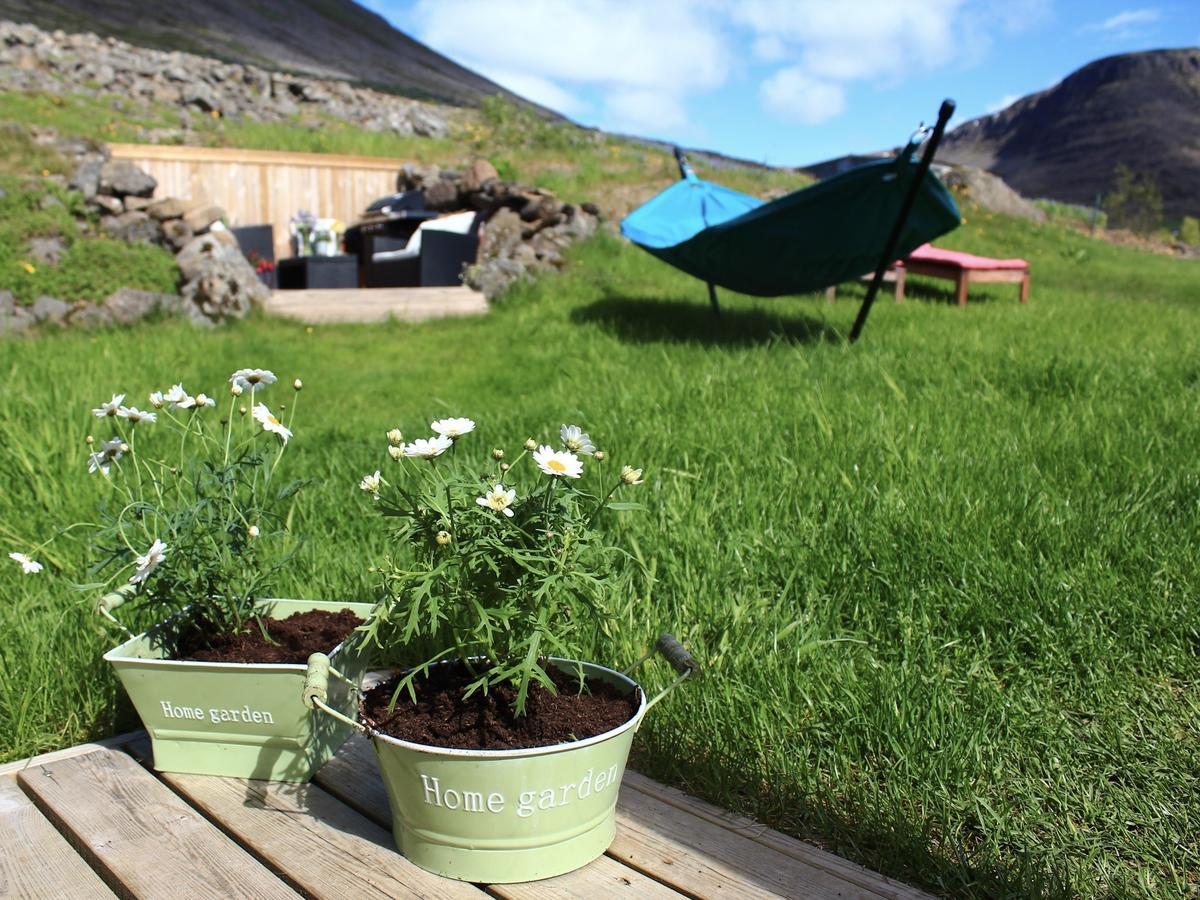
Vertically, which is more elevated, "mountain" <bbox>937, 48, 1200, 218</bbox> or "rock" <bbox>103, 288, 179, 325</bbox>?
"mountain" <bbox>937, 48, 1200, 218</bbox>

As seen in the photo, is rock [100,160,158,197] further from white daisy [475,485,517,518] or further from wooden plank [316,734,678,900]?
white daisy [475,485,517,518]

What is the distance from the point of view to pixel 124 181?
20.5ft

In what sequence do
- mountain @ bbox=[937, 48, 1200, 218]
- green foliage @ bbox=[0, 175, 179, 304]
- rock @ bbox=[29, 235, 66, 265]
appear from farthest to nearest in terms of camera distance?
1. mountain @ bbox=[937, 48, 1200, 218]
2. rock @ bbox=[29, 235, 66, 265]
3. green foliage @ bbox=[0, 175, 179, 304]

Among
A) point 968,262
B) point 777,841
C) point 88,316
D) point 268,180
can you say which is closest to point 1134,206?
point 968,262

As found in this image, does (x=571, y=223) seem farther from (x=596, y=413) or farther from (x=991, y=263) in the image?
(x=596, y=413)

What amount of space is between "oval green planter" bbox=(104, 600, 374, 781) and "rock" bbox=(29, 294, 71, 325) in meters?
4.41

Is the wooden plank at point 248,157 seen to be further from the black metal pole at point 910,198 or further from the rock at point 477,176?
the black metal pole at point 910,198

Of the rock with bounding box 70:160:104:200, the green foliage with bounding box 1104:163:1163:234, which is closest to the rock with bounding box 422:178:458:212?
the rock with bounding box 70:160:104:200

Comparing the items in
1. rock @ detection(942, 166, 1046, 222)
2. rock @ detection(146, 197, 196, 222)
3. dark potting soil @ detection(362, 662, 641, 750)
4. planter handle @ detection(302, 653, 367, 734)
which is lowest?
dark potting soil @ detection(362, 662, 641, 750)

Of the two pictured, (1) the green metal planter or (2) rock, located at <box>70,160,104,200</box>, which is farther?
(2) rock, located at <box>70,160,104,200</box>

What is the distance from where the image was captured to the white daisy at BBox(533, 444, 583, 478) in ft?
3.77

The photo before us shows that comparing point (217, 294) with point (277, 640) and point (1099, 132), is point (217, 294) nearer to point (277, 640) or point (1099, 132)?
point (277, 640)

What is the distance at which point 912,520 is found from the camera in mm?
2117

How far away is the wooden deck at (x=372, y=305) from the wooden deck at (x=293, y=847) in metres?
4.80
